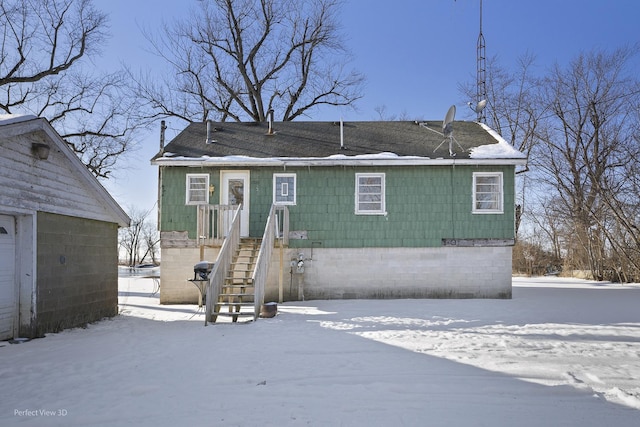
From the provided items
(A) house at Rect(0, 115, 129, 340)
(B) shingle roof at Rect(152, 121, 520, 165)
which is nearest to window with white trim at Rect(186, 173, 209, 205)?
(B) shingle roof at Rect(152, 121, 520, 165)

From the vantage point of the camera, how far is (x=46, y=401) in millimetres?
4113

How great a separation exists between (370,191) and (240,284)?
4983mm

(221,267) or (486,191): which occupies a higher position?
(486,191)

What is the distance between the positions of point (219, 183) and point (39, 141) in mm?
5396

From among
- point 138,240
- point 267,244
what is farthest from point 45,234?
point 138,240

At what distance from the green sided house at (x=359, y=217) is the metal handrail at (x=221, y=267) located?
1.43 metres

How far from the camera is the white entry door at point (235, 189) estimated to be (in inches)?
497

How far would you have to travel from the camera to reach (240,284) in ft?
32.4

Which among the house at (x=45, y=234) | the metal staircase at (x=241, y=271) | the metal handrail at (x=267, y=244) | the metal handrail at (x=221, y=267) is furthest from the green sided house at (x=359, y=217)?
the house at (x=45, y=234)

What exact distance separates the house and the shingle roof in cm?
402

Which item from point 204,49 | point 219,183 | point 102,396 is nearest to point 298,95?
point 204,49

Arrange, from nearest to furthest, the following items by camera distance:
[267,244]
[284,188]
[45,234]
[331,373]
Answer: [331,373] < [45,234] < [267,244] < [284,188]

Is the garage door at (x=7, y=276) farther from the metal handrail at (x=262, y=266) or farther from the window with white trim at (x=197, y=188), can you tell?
the window with white trim at (x=197, y=188)

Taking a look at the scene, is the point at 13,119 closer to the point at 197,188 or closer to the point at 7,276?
the point at 7,276
